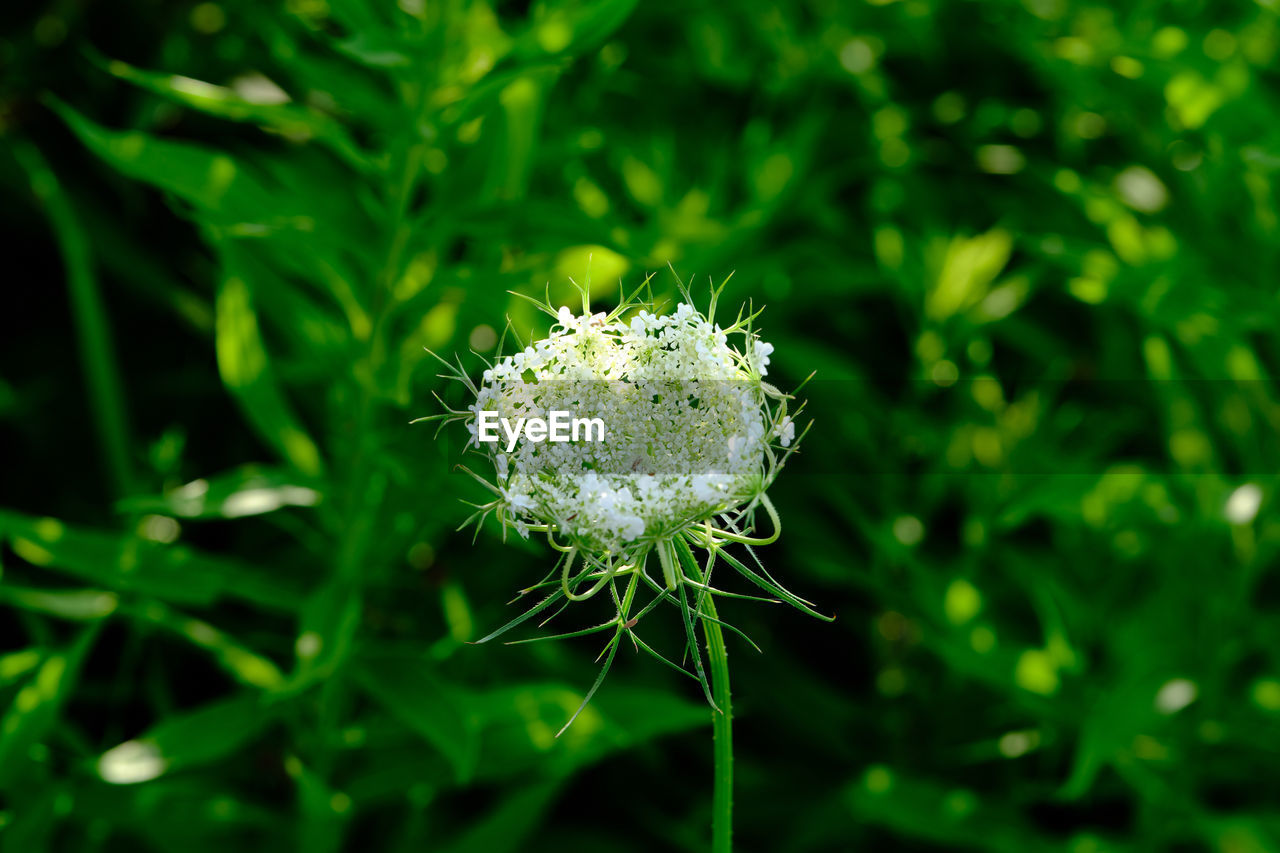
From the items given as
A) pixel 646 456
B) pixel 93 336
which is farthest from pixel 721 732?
pixel 93 336

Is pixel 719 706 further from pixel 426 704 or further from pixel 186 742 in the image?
pixel 186 742

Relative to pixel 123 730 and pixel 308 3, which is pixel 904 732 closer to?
pixel 123 730

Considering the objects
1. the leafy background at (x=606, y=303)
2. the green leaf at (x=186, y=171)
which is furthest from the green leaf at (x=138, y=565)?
the green leaf at (x=186, y=171)

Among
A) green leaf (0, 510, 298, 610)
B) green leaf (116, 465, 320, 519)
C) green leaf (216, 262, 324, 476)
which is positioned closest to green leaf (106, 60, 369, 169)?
green leaf (216, 262, 324, 476)

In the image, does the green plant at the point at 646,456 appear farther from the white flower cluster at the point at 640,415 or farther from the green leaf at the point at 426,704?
the green leaf at the point at 426,704

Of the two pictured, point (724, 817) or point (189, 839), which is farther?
point (189, 839)

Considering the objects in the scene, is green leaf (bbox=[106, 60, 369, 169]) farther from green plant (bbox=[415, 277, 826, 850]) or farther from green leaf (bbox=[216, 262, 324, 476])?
green plant (bbox=[415, 277, 826, 850])

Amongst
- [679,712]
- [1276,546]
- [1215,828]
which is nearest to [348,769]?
[679,712]
